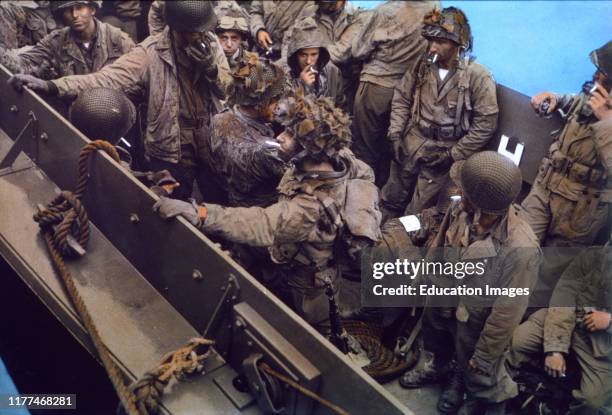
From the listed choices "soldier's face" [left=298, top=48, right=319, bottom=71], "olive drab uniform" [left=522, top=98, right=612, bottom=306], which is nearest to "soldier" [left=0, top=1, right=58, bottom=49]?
"soldier's face" [left=298, top=48, right=319, bottom=71]

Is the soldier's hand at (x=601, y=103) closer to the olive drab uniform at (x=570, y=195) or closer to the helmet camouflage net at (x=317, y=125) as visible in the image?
the olive drab uniform at (x=570, y=195)

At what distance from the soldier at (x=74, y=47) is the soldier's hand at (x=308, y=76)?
4.94ft

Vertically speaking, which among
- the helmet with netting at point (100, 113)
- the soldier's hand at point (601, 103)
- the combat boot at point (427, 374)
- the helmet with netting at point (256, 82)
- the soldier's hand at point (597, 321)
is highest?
the soldier's hand at point (601, 103)

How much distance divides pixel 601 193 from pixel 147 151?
3.09m

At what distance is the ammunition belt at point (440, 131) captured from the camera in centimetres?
489

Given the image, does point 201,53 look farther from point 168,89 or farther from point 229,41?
point 229,41

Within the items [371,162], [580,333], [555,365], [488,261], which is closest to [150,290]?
[488,261]

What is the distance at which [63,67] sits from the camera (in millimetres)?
5043

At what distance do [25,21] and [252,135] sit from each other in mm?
3629

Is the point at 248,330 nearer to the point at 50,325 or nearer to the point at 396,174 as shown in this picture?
the point at 50,325

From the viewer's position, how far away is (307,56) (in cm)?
496

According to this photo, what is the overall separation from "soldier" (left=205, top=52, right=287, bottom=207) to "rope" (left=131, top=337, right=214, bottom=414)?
1299 mm

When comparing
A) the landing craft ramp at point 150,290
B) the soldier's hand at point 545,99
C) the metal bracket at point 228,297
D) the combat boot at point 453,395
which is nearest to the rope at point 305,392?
the landing craft ramp at point 150,290

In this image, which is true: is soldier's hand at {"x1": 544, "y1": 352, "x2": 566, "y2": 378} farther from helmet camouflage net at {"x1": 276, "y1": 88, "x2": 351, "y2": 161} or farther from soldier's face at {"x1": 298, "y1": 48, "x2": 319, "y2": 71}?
soldier's face at {"x1": 298, "y1": 48, "x2": 319, "y2": 71}
